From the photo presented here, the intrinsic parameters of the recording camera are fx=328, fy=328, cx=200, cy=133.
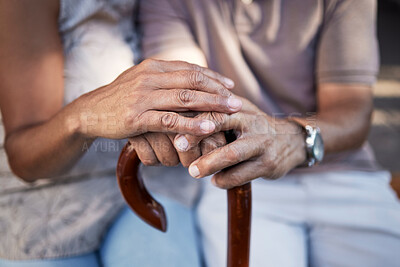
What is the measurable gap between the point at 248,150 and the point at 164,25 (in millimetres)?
262

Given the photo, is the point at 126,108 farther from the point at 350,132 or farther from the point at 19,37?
the point at 350,132

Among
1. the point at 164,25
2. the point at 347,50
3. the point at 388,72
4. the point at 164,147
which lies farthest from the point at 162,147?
the point at 388,72

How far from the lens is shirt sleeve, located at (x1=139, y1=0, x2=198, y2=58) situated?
54 centimetres

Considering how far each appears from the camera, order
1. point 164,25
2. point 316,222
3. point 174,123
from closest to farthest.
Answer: point 174,123
point 164,25
point 316,222

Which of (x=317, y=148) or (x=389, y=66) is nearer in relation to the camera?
(x=317, y=148)

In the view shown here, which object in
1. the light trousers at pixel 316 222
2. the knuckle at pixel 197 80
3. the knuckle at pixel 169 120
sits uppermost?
the knuckle at pixel 197 80

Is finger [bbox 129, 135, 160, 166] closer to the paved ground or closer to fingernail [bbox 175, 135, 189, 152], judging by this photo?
fingernail [bbox 175, 135, 189, 152]

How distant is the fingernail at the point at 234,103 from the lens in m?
0.42

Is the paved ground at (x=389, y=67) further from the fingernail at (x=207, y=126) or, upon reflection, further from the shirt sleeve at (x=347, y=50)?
the fingernail at (x=207, y=126)

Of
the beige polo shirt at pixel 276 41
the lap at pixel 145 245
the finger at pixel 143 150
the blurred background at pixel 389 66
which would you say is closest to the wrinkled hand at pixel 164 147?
the finger at pixel 143 150

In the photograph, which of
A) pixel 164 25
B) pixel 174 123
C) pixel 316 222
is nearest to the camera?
pixel 174 123

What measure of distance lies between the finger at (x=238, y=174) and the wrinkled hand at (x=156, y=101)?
84 mm

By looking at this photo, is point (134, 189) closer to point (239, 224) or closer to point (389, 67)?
point (239, 224)

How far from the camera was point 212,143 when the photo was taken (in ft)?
1.44
